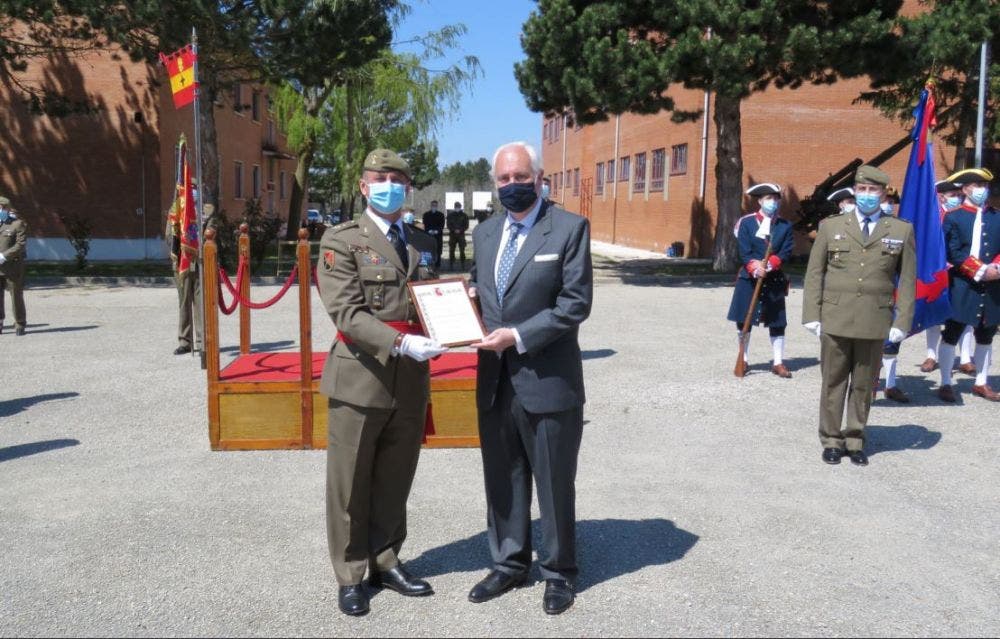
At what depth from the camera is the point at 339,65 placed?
21031 mm

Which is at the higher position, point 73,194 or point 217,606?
point 73,194

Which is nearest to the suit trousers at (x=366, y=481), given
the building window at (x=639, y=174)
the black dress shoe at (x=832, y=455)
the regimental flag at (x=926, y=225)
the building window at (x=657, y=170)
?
the black dress shoe at (x=832, y=455)

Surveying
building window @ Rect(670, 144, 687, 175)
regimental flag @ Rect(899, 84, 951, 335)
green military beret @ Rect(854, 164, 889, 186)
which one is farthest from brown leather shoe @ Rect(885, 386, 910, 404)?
building window @ Rect(670, 144, 687, 175)

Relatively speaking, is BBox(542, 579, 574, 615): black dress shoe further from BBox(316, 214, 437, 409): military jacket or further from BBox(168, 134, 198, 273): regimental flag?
BBox(168, 134, 198, 273): regimental flag

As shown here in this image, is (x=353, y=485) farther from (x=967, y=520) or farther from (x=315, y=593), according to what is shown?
(x=967, y=520)

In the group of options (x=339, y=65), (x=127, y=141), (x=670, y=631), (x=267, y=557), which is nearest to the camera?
(x=670, y=631)

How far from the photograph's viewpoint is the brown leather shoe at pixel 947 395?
7.99 meters

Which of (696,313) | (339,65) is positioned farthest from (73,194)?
(696,313)

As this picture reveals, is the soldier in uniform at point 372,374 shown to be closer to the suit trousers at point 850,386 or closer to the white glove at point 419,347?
the white glove at point 419,347

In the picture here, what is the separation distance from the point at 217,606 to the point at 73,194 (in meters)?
23.5

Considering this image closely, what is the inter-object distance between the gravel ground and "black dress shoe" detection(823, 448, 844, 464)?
0.32 ft

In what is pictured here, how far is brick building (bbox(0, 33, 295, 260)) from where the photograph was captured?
23984mm

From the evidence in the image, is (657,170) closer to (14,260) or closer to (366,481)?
(14,260)

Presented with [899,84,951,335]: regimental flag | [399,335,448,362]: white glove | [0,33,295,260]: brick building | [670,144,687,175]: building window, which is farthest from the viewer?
[670,144,687,175]: building window
